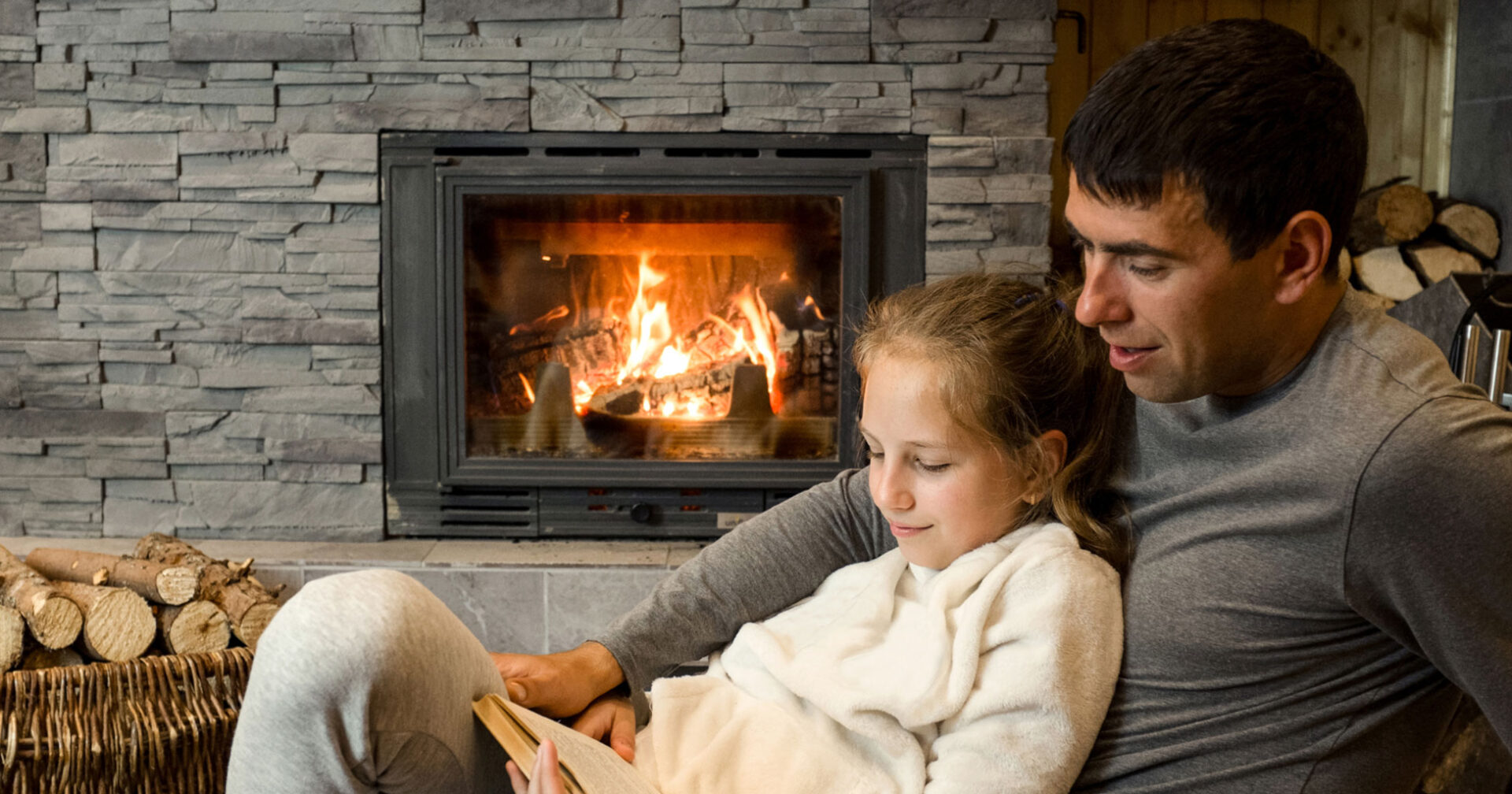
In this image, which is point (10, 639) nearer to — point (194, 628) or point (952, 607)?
point (194, 628)

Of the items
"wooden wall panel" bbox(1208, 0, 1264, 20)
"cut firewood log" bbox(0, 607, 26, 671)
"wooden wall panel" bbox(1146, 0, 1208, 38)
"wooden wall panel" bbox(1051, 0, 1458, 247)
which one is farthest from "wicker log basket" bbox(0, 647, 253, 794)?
"wooden wall panel" bbox(1208, 0, 1264, 20)

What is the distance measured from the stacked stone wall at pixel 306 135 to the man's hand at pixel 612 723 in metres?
1.31

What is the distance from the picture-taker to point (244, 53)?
2.08m

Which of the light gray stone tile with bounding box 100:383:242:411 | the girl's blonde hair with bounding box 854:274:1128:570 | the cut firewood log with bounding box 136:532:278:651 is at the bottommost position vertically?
the cut firewood log with bounding box 136:532:278:651

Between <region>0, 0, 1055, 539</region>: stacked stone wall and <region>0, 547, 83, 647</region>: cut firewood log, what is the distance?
0.47 m

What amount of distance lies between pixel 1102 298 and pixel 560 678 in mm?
539

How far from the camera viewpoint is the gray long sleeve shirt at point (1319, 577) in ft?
2.22

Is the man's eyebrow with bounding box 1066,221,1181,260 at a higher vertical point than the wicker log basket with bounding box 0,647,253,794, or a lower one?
higher

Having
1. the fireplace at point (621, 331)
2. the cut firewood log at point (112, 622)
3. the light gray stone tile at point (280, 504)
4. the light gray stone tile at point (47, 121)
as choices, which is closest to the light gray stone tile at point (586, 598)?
the fireplace at point (621, 331)

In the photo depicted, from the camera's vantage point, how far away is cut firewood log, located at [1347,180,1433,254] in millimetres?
2303

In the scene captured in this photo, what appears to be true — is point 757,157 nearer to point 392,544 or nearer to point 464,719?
point 392,544

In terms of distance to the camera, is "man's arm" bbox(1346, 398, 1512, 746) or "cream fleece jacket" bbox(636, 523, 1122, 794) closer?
"man's arm" bbox(1346, 398, 1512, 746)

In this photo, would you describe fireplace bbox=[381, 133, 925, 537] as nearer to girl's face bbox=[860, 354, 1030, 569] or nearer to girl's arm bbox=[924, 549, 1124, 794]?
girl's face bbox=[860, 354, 1030, 569]

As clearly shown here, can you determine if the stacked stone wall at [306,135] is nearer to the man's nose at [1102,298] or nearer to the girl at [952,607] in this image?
the girl at [952,607]
